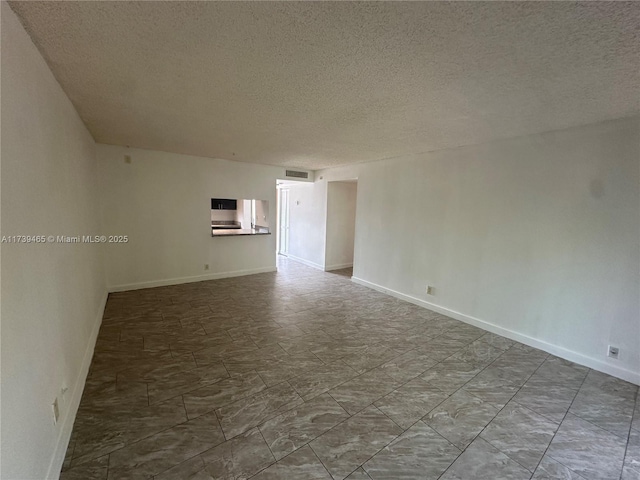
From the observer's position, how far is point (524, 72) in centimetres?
175

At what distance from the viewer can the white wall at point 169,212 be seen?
4.41m

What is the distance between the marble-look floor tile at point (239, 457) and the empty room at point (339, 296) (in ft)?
0.05

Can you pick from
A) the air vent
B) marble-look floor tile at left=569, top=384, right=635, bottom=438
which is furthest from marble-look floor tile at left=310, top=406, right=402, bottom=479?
the air vent

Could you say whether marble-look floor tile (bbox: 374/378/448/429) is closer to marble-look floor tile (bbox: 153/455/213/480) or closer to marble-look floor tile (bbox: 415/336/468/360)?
marble-look floor tile (bbox: 415/336/468/360)

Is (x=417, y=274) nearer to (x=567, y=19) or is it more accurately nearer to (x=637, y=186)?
(x=637, y=186)

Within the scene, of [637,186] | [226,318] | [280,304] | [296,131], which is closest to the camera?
[637,186]

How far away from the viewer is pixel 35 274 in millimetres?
1424

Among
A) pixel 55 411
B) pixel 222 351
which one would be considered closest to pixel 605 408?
pixel 222 351

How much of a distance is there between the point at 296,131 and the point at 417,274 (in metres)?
2.92

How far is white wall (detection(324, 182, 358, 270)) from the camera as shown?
6.42 metres

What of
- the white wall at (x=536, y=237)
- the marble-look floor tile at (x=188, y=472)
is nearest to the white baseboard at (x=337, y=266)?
the white wall at (x=536, y=237)

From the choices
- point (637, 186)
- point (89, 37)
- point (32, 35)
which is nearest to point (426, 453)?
point (637, 186)

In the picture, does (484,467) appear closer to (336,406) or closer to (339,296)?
(336,406)

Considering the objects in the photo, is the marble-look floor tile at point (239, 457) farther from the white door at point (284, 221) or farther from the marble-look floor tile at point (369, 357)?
the white door at point (284, 221)
